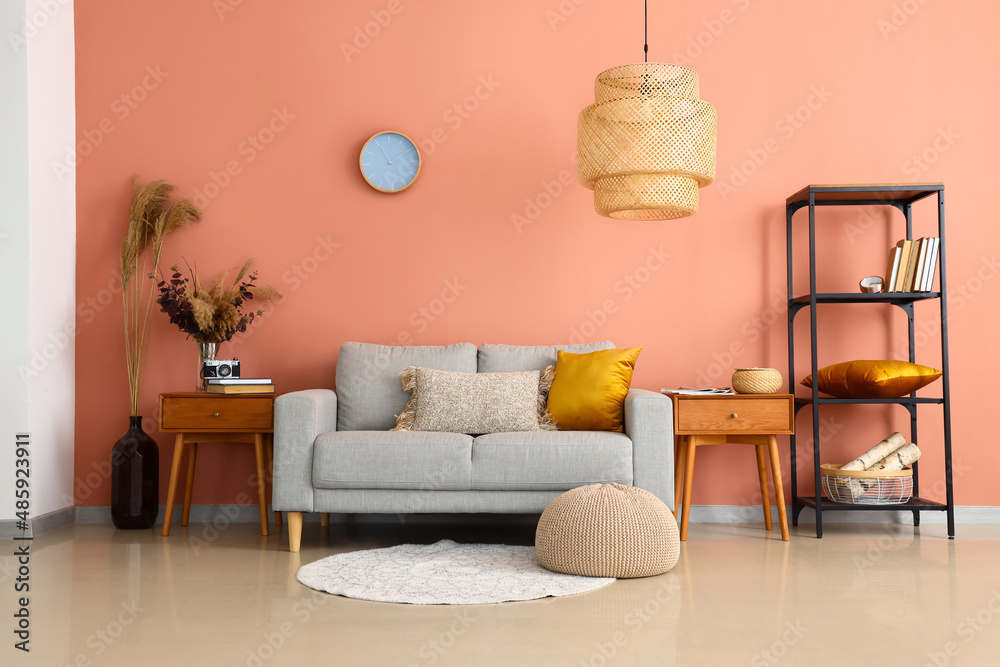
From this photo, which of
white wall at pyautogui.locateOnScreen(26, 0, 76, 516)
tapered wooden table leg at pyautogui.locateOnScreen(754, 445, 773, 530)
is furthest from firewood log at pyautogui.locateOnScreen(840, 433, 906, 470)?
white wall at pyautogui.locateOnScreen(26, 0, 76, 516)

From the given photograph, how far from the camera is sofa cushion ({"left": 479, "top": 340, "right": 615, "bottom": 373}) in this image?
155 inches

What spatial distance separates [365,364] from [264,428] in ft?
1.85

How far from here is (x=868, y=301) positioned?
3984mm

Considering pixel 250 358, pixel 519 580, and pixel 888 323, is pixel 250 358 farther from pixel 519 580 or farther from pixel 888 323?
pixel 888 323

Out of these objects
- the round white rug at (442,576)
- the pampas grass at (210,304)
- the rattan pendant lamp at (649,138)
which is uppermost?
the rattan pendant lamp at (649,138)

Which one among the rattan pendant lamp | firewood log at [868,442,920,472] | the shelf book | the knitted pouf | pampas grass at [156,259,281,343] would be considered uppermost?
the rattan pendant lamp

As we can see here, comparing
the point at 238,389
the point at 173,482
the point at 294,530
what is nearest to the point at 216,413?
the point at 238,389

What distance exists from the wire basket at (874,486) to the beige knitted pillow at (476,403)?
1437 millimetres

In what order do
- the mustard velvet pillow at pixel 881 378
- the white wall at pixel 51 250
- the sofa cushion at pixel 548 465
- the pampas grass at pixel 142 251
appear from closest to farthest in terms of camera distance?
the sofa cushion at pixel 548 465 → the mustard velvet pillow at pixel 881 378 → the white wall at pixel 51 250 → the pampas grass at pixel 142 251

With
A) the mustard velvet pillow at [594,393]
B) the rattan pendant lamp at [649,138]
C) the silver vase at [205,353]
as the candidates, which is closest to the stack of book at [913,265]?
the rattan pendant lamp at [649,138]

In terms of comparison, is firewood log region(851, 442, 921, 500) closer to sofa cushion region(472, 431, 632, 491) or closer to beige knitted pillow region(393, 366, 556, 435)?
sofa cushion region(472, 431, 632, 491)

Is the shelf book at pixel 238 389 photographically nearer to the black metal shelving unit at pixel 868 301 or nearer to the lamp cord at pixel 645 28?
the lamp cord at pixel 645 28

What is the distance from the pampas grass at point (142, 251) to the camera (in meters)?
4.14

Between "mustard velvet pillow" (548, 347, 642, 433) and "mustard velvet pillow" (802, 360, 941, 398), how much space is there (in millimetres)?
1025
